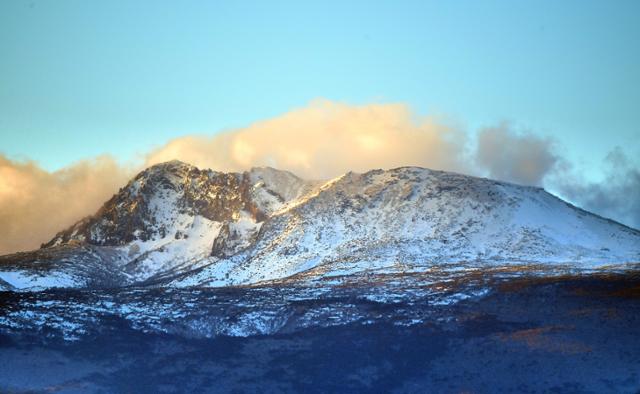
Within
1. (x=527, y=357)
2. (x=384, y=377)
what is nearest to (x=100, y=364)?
(x=384, y=377)

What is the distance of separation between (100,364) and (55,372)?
206 inches

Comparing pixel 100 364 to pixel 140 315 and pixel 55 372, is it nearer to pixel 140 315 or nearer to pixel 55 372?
pixel 55 372

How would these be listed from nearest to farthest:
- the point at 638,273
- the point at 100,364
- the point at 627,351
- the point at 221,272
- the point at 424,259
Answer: the point at 627,351 < the point at 100,364 < the point at 638,273 < the point at 424,259 < the point at 221,272

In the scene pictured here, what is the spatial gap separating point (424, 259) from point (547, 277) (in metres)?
45.7

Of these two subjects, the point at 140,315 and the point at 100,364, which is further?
the point at 140,315

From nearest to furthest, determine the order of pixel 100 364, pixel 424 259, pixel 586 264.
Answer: pixel 100 364
pixel 586 264
pixel 424 259

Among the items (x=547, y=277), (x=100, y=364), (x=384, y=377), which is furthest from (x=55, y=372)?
(x=547, y=277)

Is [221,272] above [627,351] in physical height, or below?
above

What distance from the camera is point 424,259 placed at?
172 metres

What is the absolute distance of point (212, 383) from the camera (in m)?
85.1

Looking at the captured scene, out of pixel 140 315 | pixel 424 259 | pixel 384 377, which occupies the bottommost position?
pixel 384 377

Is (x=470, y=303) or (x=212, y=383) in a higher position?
(x=470, y=303)

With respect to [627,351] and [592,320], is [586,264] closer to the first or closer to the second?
[592,320]

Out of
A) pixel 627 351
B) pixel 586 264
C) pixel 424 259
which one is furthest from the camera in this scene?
pixel 424 259
